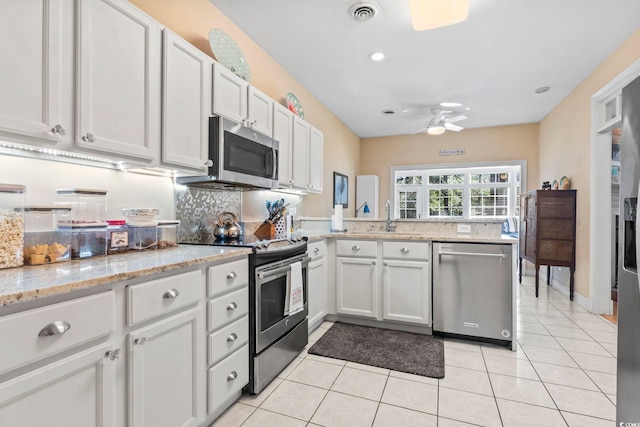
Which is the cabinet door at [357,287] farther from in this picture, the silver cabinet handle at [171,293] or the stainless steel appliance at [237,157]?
the silver cabinet handle at [171,293]

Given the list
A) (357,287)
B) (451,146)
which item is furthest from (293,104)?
(451,146)

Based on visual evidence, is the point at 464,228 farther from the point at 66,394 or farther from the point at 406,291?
the point at 66,394

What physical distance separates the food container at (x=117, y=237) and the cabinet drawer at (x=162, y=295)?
52 cm

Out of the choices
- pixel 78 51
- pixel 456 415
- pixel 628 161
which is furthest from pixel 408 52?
pixel 456 415

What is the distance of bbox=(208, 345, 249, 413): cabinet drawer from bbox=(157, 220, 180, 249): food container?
30.4 inches

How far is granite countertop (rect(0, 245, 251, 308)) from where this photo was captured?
89 centimetres

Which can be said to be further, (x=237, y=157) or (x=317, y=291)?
(x=317, y=291)

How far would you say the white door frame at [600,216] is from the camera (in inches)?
137

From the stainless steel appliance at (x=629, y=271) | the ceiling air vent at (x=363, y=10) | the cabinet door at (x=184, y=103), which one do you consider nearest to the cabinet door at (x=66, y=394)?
the cabinet door at (x=184, y=103)

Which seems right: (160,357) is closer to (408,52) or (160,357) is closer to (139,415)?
(139,415)

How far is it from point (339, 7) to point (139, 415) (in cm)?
282

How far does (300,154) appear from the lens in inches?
126

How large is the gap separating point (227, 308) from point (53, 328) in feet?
2.79

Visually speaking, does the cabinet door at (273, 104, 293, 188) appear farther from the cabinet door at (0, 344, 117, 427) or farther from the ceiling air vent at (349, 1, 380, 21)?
the cabinet door at (0, 344, 117, 427)
